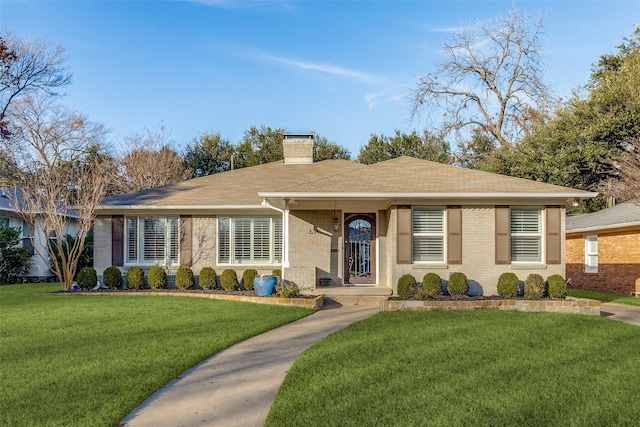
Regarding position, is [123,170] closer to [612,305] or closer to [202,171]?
[202,171]

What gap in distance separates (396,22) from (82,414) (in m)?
15.4

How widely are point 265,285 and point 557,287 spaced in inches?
274

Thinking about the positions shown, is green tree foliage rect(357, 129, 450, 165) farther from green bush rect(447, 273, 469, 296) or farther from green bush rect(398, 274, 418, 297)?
green bush rect(398, 274, 418, 297)

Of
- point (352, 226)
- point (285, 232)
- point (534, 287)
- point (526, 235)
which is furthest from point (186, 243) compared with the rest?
point (534, 287)

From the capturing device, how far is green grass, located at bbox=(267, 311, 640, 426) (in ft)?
14.6

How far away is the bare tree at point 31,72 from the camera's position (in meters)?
26.0

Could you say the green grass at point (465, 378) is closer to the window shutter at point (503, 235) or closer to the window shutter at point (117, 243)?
the window shutter at point (503, 235)

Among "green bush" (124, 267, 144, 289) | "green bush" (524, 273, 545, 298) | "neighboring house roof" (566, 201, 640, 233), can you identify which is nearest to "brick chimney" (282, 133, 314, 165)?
"green bush" (124, 267, 144, 289)

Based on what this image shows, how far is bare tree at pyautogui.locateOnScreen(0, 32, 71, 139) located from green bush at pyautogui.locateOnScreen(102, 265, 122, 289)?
52.4 ft

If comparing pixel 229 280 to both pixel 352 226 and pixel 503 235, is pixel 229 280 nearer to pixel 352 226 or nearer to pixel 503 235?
pixel 352 226

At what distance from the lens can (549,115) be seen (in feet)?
97.2

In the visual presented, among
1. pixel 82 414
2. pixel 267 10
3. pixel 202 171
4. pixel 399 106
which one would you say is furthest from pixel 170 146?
pixel 82 414

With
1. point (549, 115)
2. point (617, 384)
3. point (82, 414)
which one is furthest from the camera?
point (549, 115)

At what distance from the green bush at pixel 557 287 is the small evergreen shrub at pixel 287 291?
600cm
